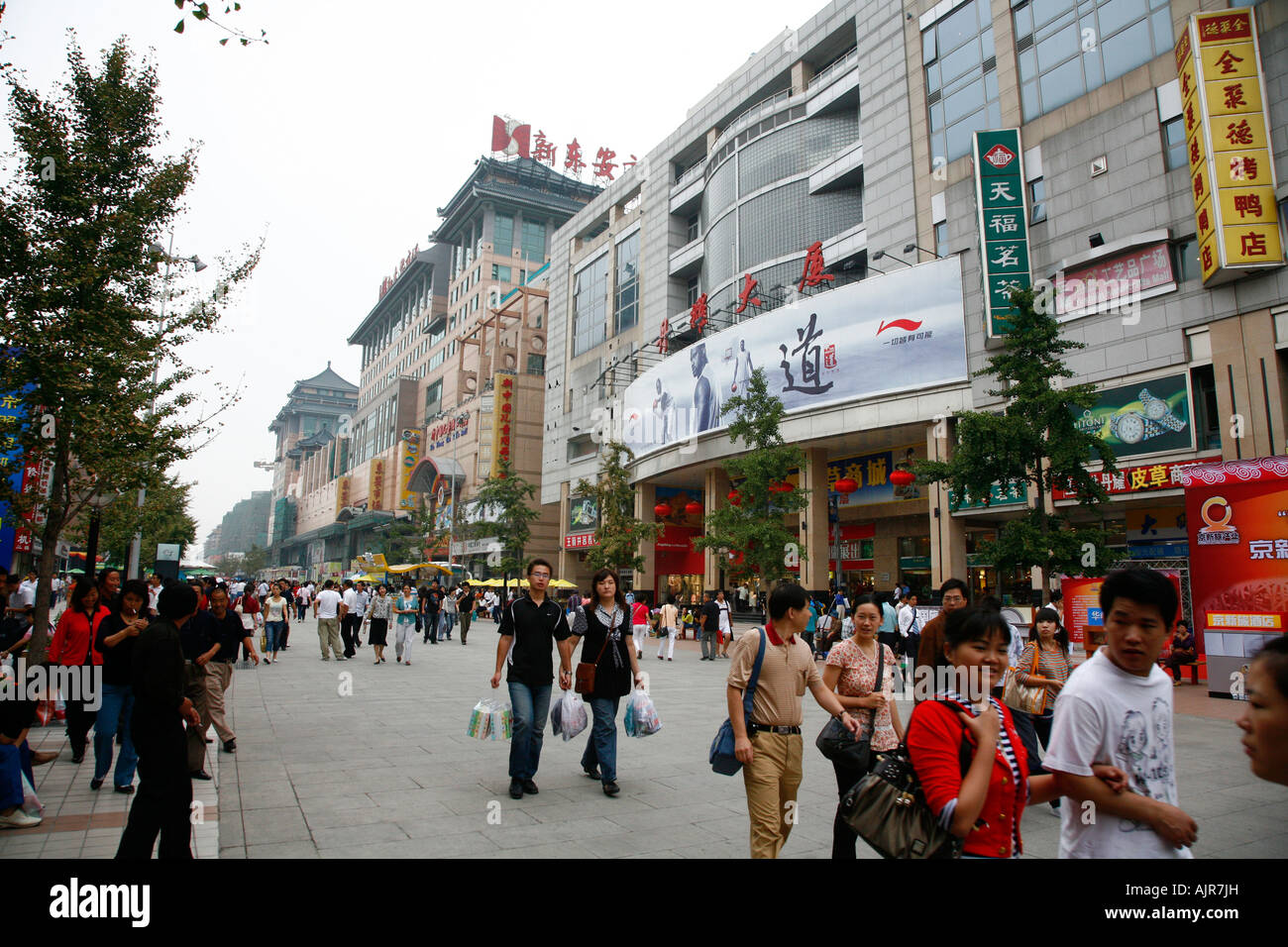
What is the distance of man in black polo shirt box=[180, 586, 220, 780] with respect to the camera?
20.9ft

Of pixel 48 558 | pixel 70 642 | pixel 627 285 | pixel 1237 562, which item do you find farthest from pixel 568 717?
pixel 627 285

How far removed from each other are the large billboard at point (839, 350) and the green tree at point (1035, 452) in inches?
394

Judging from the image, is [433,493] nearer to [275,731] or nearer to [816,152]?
[816,152]

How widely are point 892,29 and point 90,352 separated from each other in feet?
99.8

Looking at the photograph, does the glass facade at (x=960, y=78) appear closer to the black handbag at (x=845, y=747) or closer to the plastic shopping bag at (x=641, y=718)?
the plastic shopping bag at (x=641, y=718)

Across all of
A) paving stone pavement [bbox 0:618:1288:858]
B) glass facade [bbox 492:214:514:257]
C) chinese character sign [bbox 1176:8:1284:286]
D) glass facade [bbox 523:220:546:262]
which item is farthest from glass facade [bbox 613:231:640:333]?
paving stone pavement [bbox 0:618:1288:858]

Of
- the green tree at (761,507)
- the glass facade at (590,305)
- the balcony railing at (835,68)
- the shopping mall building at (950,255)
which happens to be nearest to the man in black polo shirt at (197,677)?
the shopping mall building at (950,255)

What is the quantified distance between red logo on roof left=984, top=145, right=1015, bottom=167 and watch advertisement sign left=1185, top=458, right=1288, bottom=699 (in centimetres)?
1407

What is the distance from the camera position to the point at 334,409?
176 meters

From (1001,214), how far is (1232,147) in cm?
635

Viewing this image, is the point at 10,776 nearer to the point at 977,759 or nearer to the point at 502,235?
the point at 977,759

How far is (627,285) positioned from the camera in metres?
46.8

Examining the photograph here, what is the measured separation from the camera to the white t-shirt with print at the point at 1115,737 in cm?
239

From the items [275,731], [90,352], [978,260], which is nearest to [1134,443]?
[978,260]
